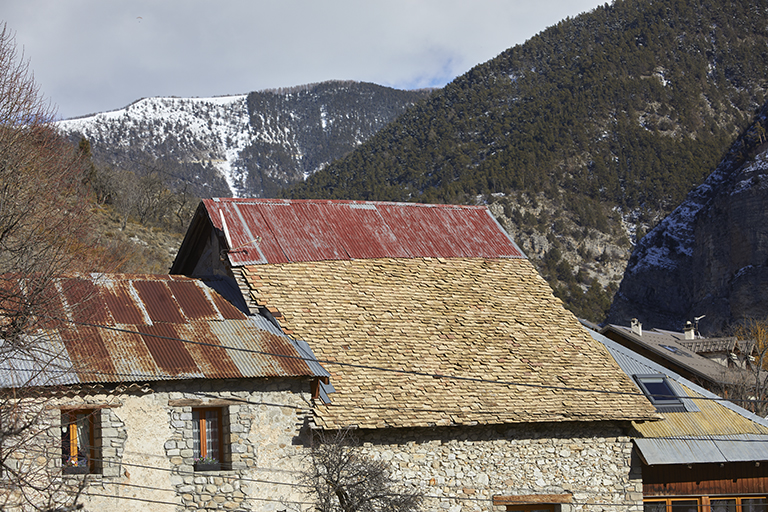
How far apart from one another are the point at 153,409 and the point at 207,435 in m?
1.18

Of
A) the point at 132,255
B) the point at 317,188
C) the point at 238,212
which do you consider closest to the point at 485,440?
the point at 238,212

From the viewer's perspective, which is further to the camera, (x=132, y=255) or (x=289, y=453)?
(x=132, y=255)

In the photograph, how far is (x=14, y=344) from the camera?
41.4 ft

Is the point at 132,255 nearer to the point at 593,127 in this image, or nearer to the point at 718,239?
the point at 718,239

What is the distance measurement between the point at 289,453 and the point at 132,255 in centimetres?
2617

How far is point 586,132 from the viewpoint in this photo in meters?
94.8

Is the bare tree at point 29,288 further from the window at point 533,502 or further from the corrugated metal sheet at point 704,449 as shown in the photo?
the corrugated metal sheet at point 704,449

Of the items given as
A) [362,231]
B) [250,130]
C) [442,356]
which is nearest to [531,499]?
[442,356]

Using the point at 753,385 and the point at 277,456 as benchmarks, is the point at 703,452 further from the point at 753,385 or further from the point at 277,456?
the point at 753,385

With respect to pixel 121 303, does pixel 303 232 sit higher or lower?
higher

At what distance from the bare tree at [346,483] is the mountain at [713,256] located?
181 ft

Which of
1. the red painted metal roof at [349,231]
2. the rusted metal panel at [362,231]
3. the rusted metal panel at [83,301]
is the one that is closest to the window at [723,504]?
the red painted metal roof at [349,231]

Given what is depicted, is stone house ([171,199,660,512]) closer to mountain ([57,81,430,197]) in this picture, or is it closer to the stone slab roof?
the stone slab roof

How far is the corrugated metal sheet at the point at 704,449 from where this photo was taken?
1673 cm
